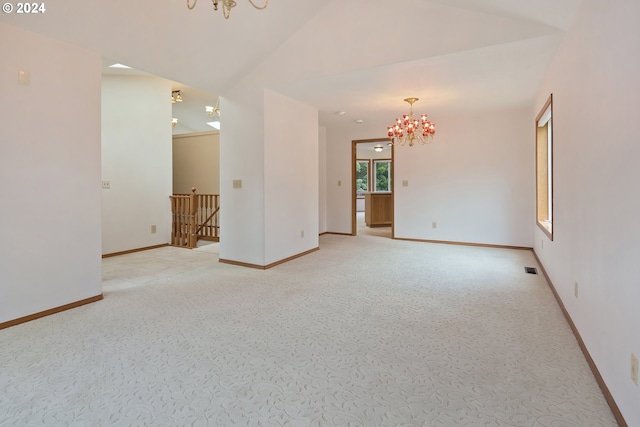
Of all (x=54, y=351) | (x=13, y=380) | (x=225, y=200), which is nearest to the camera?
(x=13, y=380)

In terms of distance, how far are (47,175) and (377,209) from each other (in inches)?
304

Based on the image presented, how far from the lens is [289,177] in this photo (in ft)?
17.2

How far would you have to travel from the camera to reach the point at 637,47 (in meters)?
1.52

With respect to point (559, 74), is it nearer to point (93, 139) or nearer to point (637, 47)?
point (637, 47)

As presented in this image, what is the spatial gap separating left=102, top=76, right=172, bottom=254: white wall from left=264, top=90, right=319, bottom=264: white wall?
9.36 feet

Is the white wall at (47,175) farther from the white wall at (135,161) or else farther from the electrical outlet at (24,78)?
the white wall at (135,161)

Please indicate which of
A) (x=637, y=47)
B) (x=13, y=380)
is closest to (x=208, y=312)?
(x=13, y=380)

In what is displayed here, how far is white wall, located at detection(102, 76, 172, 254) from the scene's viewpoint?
580 centimetres

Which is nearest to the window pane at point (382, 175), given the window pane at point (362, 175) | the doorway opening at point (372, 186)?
the doorway opening at point (372, 186)

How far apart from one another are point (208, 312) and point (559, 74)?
391cm

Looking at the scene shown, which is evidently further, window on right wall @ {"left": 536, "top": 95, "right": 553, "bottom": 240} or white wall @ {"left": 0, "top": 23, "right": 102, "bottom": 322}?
window on right wall @ {"left": 536, "top": 95, "right": 553, "bottom": 240}

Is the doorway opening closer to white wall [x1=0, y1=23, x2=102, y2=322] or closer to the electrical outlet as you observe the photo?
white wall [x1=0, y1=23, x2=102, y2=322]

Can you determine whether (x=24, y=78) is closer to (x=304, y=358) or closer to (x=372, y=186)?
(x=304, y=358)

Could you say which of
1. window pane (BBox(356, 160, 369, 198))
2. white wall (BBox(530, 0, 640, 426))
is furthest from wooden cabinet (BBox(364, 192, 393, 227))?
white wall (BBox(530, 0, 640, 426))
